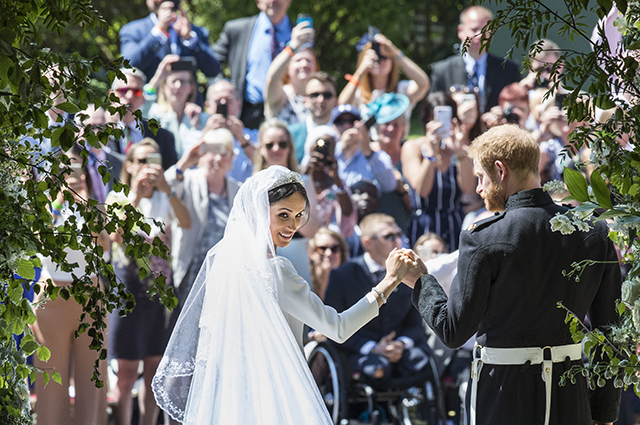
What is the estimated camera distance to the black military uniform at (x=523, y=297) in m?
2.09

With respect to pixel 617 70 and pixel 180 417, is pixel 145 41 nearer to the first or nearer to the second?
pixel 180 417

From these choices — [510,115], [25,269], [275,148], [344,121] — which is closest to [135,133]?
[275,148]

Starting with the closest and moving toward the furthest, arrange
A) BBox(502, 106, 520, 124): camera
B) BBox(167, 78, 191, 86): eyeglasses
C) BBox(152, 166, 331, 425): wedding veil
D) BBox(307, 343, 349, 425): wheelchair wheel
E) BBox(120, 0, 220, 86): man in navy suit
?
BBox(152, 166, 331, 425): wedding veil
BBox(307, 343, 349, 425): wheelchair wheel
BBox(502, 106, 520, 124): camera
BBox(167, 78, 191, 86): eyeglasses
BBox(120, 0, 220, 86): man in navy suit

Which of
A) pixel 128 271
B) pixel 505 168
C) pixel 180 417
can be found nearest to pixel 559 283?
pixel 505 168

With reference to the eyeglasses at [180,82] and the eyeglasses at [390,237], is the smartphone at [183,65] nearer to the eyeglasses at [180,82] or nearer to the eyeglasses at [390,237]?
the eyeglasses at [180,82]

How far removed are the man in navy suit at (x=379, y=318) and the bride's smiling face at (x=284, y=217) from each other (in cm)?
208

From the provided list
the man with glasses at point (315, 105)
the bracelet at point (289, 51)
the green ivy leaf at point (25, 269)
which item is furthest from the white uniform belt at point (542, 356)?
the bracelet at point (289, 51)

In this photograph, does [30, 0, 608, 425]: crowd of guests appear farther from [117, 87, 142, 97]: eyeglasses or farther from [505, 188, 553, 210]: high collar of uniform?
[505, 188, 553, 210]: high collar of uniform

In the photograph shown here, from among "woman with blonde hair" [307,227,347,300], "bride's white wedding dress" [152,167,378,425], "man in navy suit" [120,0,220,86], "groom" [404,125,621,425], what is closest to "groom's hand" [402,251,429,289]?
"bride's white wedding dress" [152,167,378,425]

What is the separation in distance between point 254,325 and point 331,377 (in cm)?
211

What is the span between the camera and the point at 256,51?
573 cm

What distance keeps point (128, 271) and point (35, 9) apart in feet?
9.77

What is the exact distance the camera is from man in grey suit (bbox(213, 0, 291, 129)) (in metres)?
5.66

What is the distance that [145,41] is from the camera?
18.3ft
